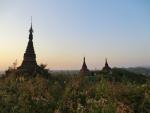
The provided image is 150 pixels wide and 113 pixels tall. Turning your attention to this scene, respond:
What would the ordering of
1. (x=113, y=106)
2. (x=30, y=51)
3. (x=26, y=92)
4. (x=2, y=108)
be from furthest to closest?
(x=30, y=51) < (x=26, y=92) < (x=2, y=108) < (x=113, y=106)

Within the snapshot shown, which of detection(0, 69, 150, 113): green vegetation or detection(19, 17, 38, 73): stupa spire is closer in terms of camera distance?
detection(0, 69, 150, 113): green vegetation

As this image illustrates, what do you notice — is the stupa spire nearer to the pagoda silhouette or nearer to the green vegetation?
the pagoda silhouette

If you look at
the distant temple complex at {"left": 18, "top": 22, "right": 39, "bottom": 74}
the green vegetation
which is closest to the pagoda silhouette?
the distant temple complex at {"left": 18, "top": 22, "right": 39, "bottom": 74}

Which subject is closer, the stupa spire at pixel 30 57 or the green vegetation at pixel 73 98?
the green vegetation at pixel 73 98

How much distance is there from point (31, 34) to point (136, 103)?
37818 millimetres

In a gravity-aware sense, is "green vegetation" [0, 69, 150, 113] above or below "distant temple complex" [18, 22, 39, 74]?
below

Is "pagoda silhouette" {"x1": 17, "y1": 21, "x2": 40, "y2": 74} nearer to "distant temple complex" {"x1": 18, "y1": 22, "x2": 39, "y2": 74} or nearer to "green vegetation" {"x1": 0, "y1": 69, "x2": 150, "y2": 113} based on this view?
"distant temple complex" {"x1": 18, "y1": 22, "x2": 39, "y2": 74}

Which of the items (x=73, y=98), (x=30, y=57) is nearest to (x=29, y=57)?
(x=30, y=57)

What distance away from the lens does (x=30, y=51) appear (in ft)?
144

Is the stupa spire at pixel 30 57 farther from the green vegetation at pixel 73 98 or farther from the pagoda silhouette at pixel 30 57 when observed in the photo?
the green vegetation at pixel 73 98

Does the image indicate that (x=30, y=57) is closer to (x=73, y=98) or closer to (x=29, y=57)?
A: (x=29, y=57)

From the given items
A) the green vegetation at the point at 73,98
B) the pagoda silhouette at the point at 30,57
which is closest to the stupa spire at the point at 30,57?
the pagoda silhouette at the point at 30,57

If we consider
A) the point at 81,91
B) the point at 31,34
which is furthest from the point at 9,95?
the point at 31,34

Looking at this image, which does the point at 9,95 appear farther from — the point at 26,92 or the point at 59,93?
the point at 59,93
